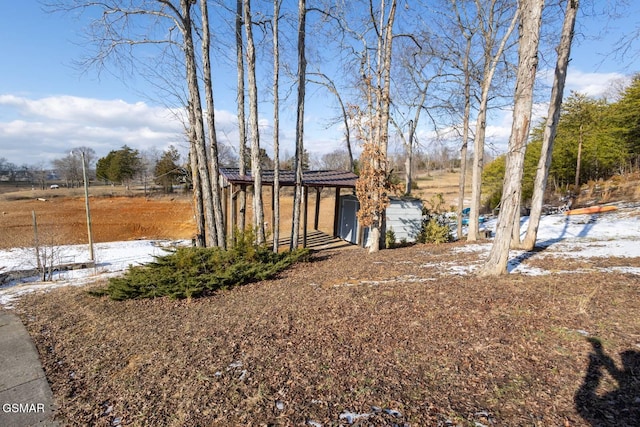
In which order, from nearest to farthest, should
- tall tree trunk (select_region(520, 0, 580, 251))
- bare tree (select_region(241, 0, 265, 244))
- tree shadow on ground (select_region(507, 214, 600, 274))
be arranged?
tree shadow on ground (select_region(507, 214, 600, 274)), tall tree trunk (select_region(520, 0, 580, 251)), bare tree (select_region(241, 0, 265, 244))

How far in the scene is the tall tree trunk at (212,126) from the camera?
667cm

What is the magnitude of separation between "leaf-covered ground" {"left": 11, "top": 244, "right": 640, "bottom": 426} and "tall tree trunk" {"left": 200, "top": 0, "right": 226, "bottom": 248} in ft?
8.56

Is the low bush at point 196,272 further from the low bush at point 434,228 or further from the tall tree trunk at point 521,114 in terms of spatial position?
the low bush at point 434,228

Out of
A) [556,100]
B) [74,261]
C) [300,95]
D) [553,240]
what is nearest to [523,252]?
[553,240]

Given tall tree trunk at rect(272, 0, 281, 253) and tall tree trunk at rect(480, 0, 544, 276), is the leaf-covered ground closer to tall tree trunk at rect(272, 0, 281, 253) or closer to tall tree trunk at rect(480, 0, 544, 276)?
tall tree trunk at rect(480, 0, 544, 276)

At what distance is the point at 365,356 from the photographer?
281 centimetres

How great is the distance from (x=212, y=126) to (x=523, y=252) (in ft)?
24.9

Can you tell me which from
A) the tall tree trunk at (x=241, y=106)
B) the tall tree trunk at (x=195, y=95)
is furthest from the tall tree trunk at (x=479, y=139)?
the tall tree trunk at (x=195, y=95)

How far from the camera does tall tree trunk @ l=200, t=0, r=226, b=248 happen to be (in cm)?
667

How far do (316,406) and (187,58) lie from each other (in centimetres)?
721

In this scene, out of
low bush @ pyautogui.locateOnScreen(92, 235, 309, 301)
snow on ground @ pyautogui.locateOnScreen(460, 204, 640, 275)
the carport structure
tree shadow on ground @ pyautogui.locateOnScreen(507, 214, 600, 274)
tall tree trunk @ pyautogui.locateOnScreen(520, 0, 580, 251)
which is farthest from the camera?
the carport structure

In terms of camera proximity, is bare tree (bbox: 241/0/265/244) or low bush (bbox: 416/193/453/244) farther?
low bush (bbox: 416/193/453/244)

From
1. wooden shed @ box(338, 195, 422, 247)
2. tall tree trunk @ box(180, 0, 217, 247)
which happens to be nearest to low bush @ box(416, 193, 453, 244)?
wooden shed @ box(338, 195, 422, 247)

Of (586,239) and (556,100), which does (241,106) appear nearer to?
(556,100)
